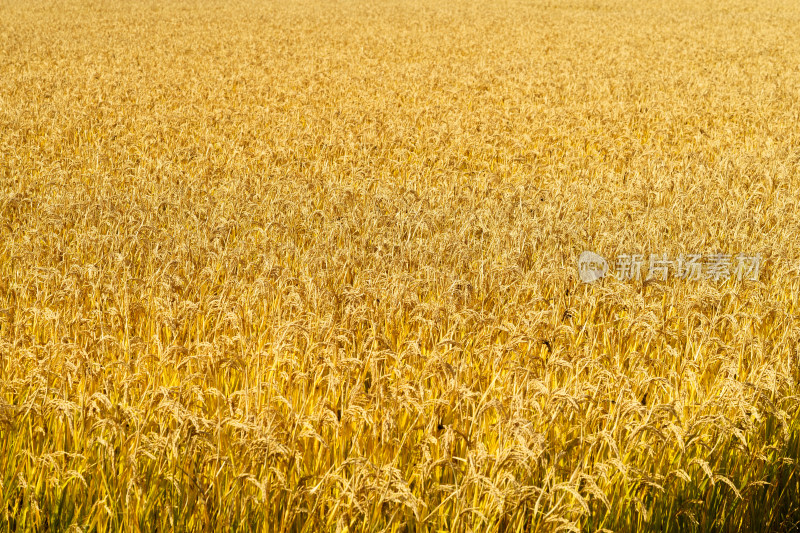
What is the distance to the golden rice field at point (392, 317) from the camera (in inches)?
96.7

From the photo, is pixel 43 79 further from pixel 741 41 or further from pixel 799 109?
pixel 741 41

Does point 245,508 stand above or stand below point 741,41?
below

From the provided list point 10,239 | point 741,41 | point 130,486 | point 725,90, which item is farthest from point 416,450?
point 741,41

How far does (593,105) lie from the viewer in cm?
1119

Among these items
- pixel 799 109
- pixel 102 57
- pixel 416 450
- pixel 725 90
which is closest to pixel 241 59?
pixel 102 57

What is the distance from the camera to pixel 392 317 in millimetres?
3619

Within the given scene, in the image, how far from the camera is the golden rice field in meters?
2.46

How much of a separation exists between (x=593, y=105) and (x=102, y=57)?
1027 centimetres

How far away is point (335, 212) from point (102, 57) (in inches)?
480

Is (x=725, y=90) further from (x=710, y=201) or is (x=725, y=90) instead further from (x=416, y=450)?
(x=416, y=450)

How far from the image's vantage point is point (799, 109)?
10938 mm

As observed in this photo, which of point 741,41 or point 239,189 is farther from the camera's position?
point 741,41

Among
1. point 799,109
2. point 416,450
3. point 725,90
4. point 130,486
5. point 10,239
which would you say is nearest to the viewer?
point 130,486

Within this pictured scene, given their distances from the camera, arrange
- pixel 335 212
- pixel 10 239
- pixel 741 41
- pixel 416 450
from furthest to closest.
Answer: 1. pixel 741 41
2. pixel 335 212
3. pixel 10 239
4. pixel 416 450
